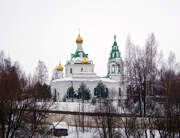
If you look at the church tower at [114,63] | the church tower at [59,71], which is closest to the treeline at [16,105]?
the church tower at [114,63]

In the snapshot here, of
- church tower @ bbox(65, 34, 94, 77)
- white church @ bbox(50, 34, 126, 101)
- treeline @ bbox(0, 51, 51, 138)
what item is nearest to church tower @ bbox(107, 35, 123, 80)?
white church @ bbox(50, 34, 126, 101)

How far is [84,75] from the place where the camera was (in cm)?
3844

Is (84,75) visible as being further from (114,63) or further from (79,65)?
(114,63)

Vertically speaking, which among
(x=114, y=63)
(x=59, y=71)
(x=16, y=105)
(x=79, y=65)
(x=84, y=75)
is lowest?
(x=16, y=105)

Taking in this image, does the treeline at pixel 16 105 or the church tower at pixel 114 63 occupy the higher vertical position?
the church tower at pixel 114 63

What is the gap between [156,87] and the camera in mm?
16266

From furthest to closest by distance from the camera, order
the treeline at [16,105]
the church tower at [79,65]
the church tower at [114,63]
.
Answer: the church tower at [79,65], the church tower at [114,63], the treeline at [16,105]

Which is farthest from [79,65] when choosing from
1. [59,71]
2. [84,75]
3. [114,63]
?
[114,63]

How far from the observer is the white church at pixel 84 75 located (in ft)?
120

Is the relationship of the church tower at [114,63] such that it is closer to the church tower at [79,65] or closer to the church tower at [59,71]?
the church tower at [79,65]

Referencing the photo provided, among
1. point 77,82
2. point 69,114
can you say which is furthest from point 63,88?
point 69,114

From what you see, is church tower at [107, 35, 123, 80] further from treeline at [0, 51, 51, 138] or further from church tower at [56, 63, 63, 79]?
treeline at [0, 51, 51, 138]

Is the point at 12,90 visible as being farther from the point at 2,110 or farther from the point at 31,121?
the point at 31,121

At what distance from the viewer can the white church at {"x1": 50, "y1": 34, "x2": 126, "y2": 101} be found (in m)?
36.5
